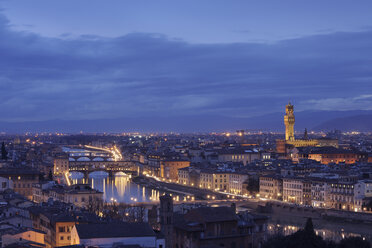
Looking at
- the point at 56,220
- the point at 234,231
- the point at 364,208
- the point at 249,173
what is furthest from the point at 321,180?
the point at 56,220

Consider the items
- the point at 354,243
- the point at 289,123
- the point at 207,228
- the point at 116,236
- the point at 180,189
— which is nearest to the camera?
the point at 116,236

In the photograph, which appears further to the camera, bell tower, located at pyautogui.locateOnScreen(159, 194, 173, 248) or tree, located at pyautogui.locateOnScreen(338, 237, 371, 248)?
tree, located at pyautogui.locateOnScreen(338, 237, 371, 248)

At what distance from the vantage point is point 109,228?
17.4 m

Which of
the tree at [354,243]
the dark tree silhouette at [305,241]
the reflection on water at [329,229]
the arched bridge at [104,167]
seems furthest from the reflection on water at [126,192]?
the dark tree silhouette at [305,241]

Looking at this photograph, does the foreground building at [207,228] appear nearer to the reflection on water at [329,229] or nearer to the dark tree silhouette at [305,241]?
the dark tree silhouette at [305,241]

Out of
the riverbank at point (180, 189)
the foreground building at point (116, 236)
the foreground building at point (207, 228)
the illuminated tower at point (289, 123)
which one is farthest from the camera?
the illuminated tower at point (289, 123)

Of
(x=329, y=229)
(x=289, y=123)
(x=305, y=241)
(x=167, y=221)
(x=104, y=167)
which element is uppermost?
(x=289, y=123)

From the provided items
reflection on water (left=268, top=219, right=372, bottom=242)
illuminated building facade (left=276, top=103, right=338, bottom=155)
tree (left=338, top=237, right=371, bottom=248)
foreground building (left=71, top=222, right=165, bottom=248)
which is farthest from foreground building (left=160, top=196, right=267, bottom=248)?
illuminated building facade (left=276, top=103, right=338, bottom=155)

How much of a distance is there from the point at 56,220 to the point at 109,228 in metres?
2.93

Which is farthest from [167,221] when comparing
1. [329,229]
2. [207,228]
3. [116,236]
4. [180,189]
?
[180,189]

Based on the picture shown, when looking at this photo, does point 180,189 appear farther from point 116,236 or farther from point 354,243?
point 116,236

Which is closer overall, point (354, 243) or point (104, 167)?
point (354, 243)

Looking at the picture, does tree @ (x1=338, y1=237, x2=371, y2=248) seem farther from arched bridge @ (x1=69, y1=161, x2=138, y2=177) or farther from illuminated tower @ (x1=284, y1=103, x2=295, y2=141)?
illuminated tower @ (x1=284, y1=103, x2=295, y2=141)

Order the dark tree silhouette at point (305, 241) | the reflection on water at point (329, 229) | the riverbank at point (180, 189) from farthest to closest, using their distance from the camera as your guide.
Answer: the riverbank at point (180, 189) < the reflection on water at point (329, 229) < the dark tree silhouette at point (305, 241)
